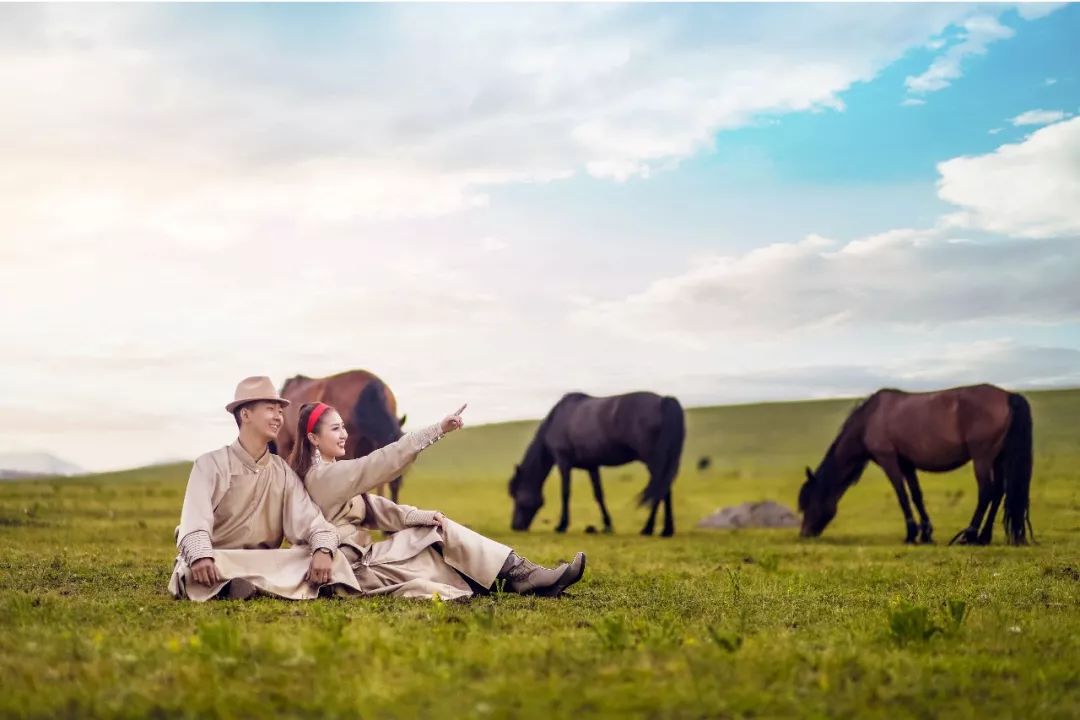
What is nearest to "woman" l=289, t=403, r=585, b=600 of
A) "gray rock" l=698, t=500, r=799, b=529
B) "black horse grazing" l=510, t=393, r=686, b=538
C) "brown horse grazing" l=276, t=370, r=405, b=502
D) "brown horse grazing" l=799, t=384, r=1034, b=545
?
"brown horse grazing" l=799, t=384, r=1034, b=545

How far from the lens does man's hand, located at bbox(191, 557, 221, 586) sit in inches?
312

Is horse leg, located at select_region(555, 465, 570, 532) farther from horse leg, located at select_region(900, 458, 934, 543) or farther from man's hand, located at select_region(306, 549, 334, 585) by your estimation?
man's hand, located at select_region(306, 549, 334, 585)

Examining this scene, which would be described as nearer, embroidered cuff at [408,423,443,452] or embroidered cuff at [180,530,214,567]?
embroidered cuff at [180,530,214,567]

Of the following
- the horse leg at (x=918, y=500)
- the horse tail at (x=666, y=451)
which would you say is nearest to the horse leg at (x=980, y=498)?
the horse leg at (x=918, y=500)

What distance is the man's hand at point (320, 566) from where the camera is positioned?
8.16 meters

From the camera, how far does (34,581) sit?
10.1 metres

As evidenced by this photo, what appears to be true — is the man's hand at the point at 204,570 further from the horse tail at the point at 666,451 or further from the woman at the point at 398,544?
the horse tail at the point at 666,451

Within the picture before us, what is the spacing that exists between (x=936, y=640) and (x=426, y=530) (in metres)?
3.99

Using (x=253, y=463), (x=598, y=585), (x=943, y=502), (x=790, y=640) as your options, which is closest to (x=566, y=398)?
(x=943, y=502)

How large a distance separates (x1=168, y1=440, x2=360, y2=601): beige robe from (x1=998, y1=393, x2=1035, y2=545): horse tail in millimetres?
12344

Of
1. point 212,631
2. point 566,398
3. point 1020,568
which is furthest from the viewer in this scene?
point 566,398

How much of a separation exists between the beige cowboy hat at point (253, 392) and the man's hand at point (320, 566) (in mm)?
1238

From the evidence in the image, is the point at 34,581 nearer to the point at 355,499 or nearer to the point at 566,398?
the point at 355,499

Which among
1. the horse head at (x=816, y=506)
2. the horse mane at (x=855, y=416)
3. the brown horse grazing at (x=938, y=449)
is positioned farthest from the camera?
the horse mane at (x=855, y=416)
